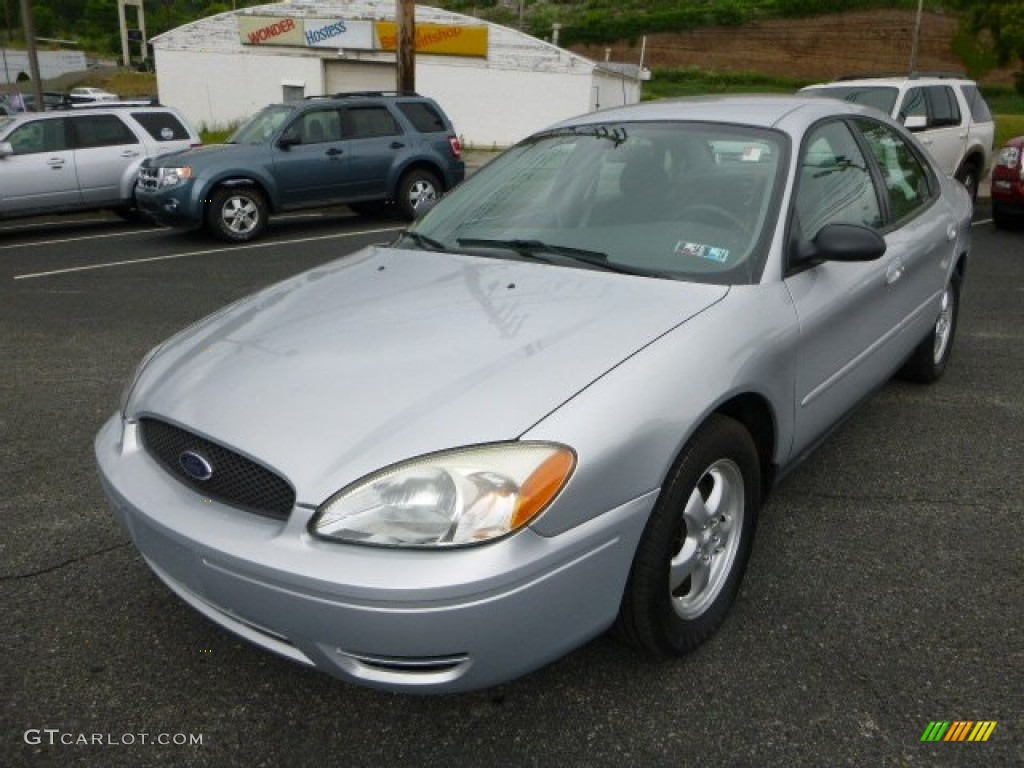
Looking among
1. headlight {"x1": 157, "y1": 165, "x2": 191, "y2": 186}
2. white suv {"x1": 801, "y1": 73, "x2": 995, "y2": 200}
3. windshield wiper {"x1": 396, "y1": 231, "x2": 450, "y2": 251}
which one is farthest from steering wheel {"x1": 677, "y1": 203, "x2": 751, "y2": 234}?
headlight {"x1": 157, "y1": 165, "x2": 191, "y2": 186}

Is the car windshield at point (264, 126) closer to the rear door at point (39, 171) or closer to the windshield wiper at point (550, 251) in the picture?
the rear door at point (39, 171)

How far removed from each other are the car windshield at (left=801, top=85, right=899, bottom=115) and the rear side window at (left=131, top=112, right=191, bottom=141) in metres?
8.61

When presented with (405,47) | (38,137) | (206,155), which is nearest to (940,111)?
(405,47)

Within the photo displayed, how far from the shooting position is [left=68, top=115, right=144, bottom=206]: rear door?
38.7 ft

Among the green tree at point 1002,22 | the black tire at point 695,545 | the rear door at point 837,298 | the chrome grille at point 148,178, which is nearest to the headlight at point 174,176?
the chrome grille at point 148,178

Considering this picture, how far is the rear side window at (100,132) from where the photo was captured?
468 inches

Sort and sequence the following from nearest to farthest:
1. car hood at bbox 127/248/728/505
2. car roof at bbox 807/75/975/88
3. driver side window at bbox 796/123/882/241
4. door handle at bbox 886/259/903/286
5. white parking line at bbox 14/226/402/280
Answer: car hood at bbox 127/248/728/505 → driver side window at bbox 796/123/882/241 → door handle at bbox 886/259/903/286 → white parking line at bbox 14/226/402/280 → car roof at bbox 807/75/975/88

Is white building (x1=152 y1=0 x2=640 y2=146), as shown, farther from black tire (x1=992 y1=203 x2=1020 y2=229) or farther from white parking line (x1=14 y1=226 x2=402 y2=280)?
black tire (x1=992 y1=203 x2=1020 y2=229)

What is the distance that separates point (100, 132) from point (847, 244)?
11685 millimetres

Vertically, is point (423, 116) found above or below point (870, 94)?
below

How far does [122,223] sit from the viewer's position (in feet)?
41.7

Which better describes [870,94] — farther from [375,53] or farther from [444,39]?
[375,53]

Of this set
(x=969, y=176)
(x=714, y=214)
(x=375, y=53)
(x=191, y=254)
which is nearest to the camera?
(x=714, y=214)

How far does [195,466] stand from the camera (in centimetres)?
227
